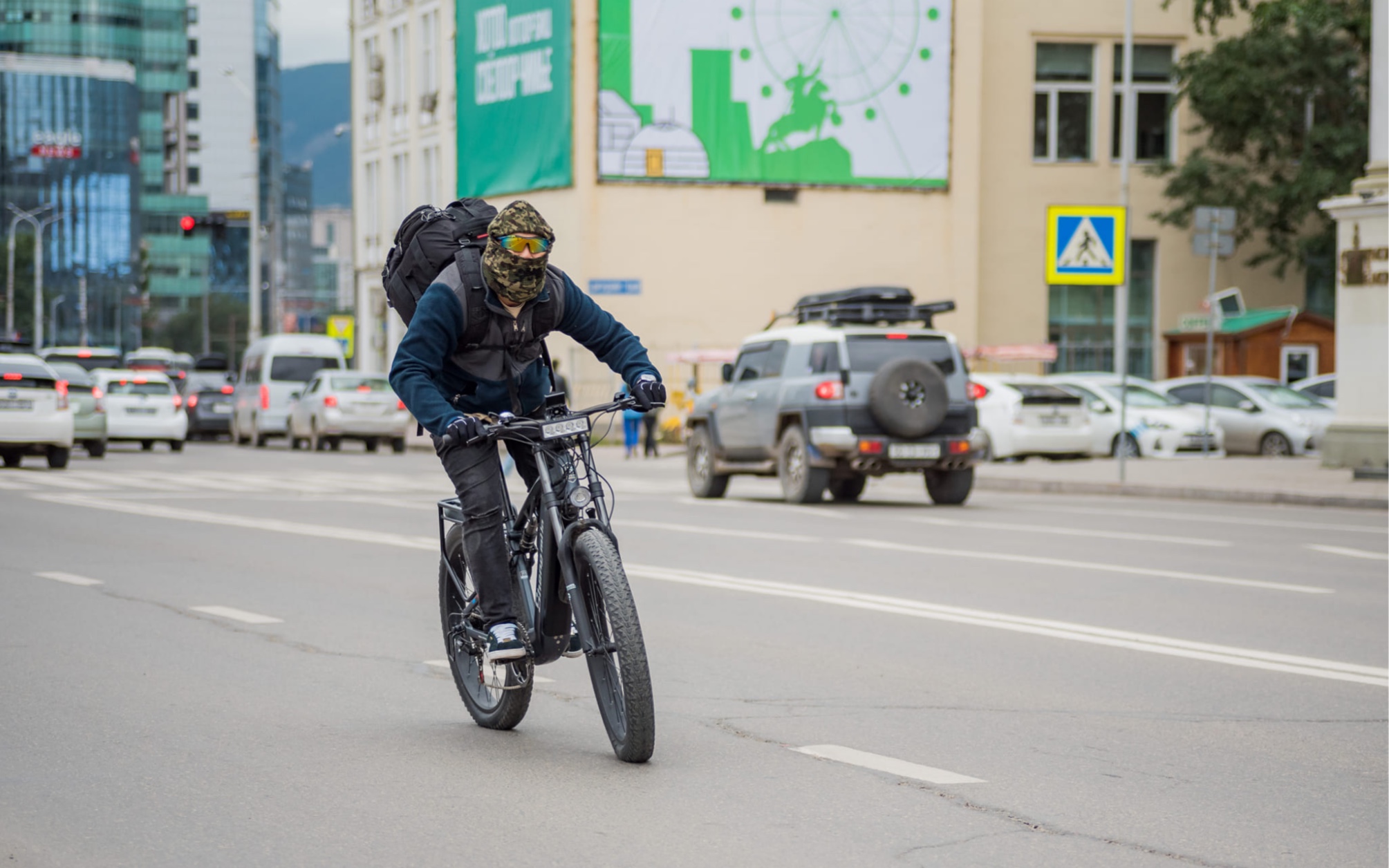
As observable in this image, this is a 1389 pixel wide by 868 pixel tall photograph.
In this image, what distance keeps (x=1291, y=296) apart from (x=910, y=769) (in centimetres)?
4359

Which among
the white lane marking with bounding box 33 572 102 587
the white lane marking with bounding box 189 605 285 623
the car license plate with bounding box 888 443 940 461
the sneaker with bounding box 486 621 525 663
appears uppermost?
the sneaker with bounding box 486 621 525 663

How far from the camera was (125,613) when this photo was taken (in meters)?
9.72

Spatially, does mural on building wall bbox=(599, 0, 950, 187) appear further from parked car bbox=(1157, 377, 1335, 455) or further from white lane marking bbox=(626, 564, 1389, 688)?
white lane marking bbox=(626, 564, 1389, 688)

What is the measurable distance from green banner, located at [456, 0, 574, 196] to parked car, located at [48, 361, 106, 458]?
15000mm

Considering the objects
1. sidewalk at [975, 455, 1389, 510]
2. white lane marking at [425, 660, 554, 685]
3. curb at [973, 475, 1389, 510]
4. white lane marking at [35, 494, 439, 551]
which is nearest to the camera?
white lane marking at [425, 660, 554, 685]

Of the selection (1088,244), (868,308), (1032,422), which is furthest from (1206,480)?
(868,308)

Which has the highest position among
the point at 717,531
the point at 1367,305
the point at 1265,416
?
the point at 1367,305

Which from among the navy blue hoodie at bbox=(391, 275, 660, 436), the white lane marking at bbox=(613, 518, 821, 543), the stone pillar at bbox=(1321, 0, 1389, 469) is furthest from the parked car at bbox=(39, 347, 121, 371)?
the navy blue hoodie at bbox=(391, 275, 660, 436)

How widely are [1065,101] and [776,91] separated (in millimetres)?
8265

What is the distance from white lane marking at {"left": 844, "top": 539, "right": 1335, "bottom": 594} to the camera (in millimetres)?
11562

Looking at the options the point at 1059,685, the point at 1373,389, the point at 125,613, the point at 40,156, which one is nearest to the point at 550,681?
the point at 1059,685

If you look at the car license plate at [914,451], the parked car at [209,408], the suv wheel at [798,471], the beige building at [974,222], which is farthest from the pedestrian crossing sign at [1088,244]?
the parked car at [209,408]

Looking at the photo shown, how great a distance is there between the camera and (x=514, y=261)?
589 cm

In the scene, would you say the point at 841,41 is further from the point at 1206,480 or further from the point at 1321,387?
the point at 1206,480
